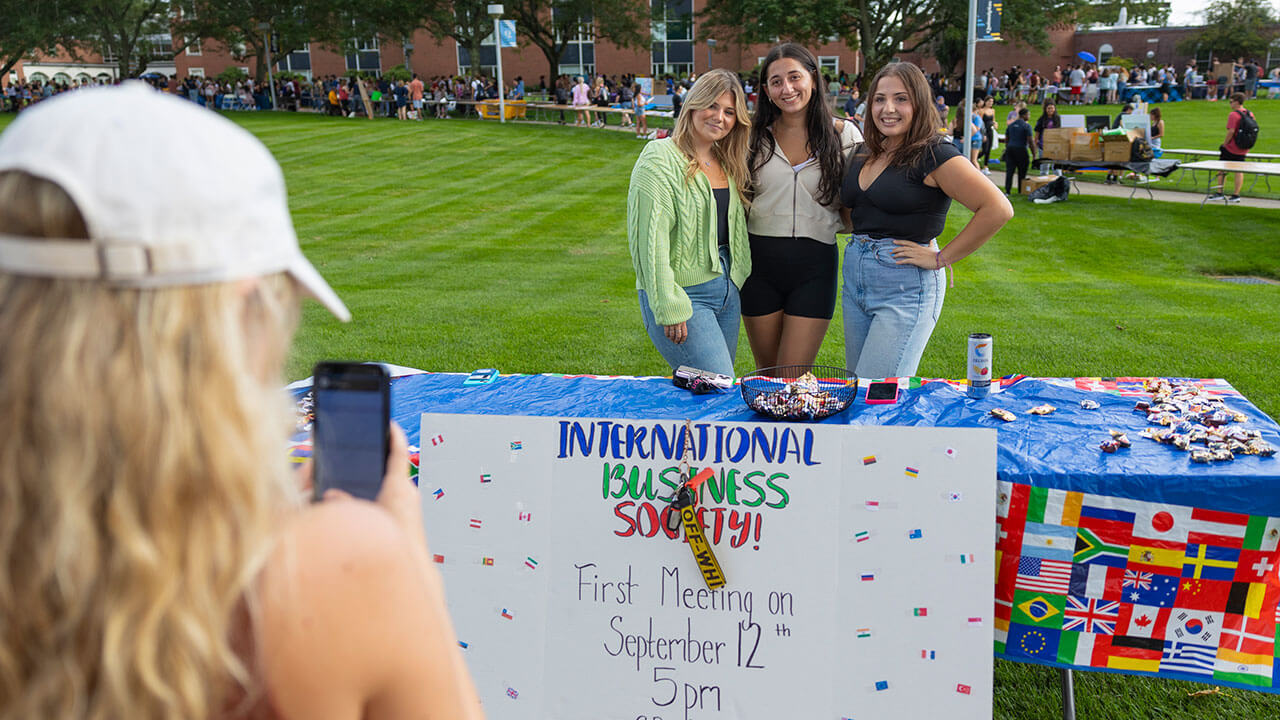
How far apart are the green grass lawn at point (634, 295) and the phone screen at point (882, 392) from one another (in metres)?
1.08

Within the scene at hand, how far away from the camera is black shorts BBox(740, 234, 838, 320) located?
373cm

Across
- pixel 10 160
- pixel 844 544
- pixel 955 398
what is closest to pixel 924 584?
pixel 844 544

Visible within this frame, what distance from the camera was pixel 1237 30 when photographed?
4862cm

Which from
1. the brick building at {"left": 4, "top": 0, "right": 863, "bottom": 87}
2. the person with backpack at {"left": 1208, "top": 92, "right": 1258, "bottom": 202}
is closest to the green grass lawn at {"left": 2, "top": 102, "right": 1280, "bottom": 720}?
the person with backpack at {"left": 1208, "top": 92, "right": 1258, "bottom": 202}

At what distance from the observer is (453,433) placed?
278 cm

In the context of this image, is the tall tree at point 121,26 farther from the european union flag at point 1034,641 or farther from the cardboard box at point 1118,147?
the european union flag at point 1034,641

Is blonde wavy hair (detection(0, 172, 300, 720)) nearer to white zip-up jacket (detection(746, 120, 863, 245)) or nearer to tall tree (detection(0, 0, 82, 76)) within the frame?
white zip-up jacket (detection(746, 120, 863, 245))

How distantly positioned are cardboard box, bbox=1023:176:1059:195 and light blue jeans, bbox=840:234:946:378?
1317 cm

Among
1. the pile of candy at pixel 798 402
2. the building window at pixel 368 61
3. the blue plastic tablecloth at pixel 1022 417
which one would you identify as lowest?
the blue plastic tablecloth at pixel 1022 417

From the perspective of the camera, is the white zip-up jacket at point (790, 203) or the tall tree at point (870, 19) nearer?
the white zip-up jacket at point (790, 203)

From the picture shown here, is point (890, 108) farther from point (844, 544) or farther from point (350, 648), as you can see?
point (350, 648)

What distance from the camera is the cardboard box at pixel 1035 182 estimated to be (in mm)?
15281

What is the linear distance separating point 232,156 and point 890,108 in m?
3.13

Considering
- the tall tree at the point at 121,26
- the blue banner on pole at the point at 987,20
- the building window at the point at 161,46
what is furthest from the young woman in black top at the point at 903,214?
the building window at the point at 161,46
